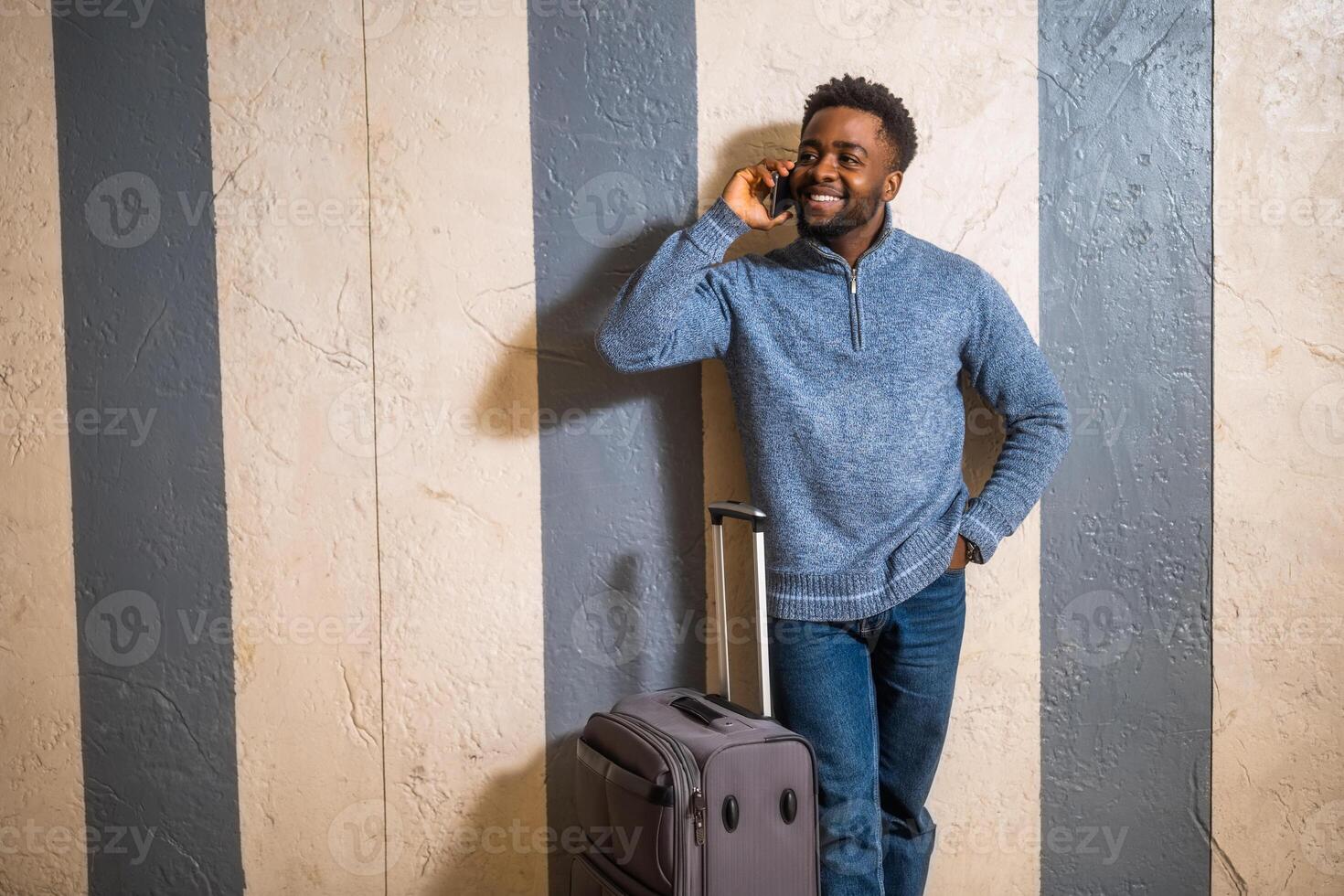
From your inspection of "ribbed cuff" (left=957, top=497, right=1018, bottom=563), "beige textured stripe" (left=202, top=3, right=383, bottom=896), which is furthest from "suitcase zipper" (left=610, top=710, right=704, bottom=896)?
"beige textured stripe" (left=202, top=3, right=383, bottom=896)

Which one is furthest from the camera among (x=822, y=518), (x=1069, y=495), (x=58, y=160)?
(x=1069, y=495)

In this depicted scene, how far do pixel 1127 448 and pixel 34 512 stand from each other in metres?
2.36

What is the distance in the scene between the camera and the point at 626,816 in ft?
5.17

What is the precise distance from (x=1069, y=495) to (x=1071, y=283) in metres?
0.46

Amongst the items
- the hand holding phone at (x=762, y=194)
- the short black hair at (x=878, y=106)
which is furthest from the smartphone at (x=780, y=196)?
the short black hair at (x=878, y=106)

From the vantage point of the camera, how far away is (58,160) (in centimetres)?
190

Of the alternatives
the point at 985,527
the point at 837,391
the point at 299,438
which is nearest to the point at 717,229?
the point at 837,391

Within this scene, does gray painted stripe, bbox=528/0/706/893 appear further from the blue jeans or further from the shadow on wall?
the blue jeans

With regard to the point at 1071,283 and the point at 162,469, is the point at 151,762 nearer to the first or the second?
the point at 162,469

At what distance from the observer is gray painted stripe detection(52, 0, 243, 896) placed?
1.89 meters

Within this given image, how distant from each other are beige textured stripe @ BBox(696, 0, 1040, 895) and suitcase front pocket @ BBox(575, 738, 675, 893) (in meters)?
0.42

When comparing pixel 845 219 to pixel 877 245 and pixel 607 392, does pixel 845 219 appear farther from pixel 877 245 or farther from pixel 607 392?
pixel 607 392

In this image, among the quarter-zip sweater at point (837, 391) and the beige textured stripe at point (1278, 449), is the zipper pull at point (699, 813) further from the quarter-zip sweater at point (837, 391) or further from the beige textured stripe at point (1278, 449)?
the beige textured stripe at point (1278, 449)

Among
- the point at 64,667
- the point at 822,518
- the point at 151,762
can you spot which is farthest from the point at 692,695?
the point at 64,667
